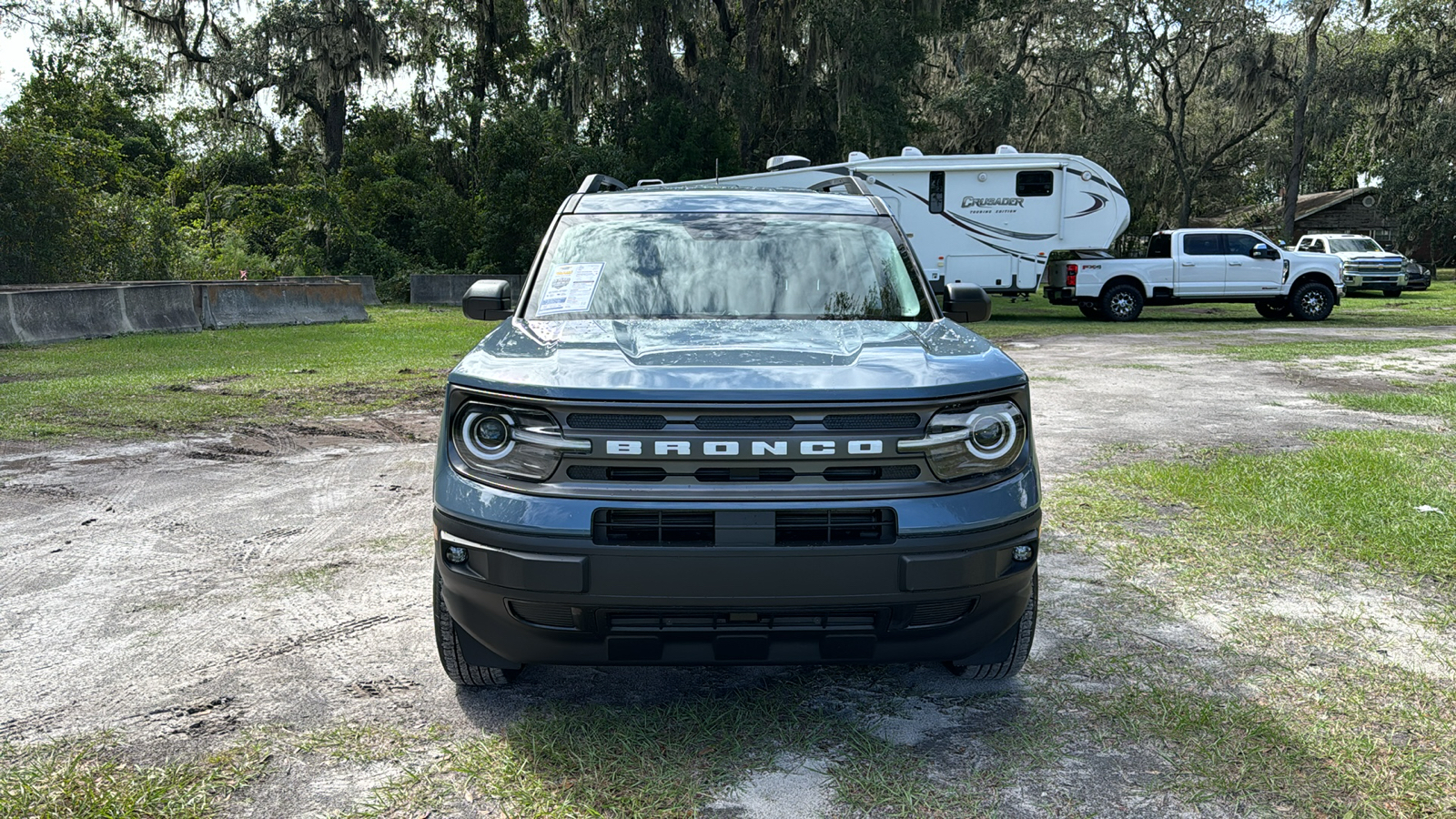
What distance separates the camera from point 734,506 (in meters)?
2.84

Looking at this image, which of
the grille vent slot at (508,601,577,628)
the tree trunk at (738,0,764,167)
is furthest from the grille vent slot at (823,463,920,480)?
the tree trunk at (738,0,764,167)

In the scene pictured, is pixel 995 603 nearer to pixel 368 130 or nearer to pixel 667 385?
pixel 667 385

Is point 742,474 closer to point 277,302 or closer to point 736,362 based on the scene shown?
point 736,362

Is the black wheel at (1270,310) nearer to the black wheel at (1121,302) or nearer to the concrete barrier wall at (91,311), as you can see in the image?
the black wheel at (1121,302)

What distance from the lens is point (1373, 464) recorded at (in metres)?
6.94

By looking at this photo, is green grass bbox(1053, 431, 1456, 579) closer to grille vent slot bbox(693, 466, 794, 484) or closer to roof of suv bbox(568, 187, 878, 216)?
roof of suv bbox(568, 187, 878, 216)

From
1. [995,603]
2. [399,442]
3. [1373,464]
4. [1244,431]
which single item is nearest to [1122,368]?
[1244,431]

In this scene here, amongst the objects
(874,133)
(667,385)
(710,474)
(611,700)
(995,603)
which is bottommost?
(611,700)

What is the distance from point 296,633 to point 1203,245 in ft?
72.4

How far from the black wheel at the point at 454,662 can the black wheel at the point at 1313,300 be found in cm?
2285

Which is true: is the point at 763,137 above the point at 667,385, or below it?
above

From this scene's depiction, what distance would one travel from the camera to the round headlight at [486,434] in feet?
9.95

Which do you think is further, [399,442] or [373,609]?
[399,442]

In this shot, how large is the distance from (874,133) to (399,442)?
23730 mm
